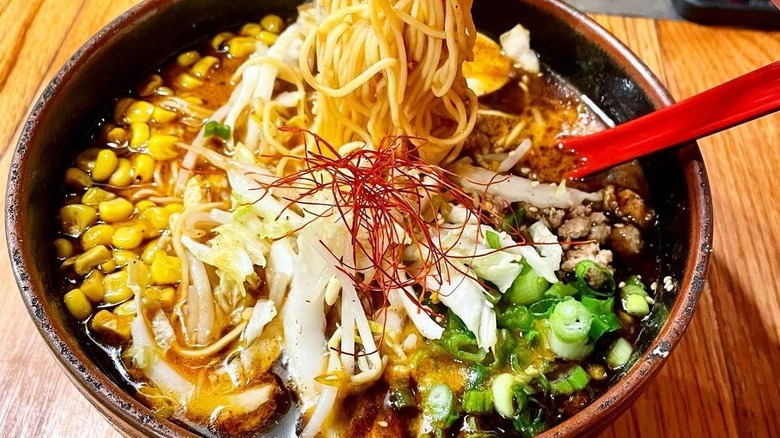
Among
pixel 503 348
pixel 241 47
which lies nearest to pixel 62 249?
pixel 241 47

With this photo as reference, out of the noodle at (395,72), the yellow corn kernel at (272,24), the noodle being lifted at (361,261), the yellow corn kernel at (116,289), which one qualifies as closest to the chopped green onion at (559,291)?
the noodle being lifted at (361,261)

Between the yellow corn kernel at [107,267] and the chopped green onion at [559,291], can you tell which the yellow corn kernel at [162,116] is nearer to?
the yellow corn kernel at [107,267]

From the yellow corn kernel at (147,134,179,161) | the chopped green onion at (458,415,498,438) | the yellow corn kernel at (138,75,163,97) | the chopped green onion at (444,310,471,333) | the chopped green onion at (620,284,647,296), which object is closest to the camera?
the chopped green onion at (458,415,498,438)

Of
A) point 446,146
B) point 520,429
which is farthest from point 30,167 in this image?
point 520,429

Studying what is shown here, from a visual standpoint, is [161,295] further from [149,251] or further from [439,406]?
[439,406]

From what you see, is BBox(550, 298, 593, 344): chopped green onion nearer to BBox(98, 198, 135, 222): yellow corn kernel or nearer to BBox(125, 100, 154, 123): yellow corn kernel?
BBox(98, 198, 135, 222): yellow corn kernel

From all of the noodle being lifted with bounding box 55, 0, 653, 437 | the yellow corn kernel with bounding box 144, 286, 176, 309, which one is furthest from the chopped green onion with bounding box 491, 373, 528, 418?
the yellow corn kernel with bounding box 144, 286, 176, 309
